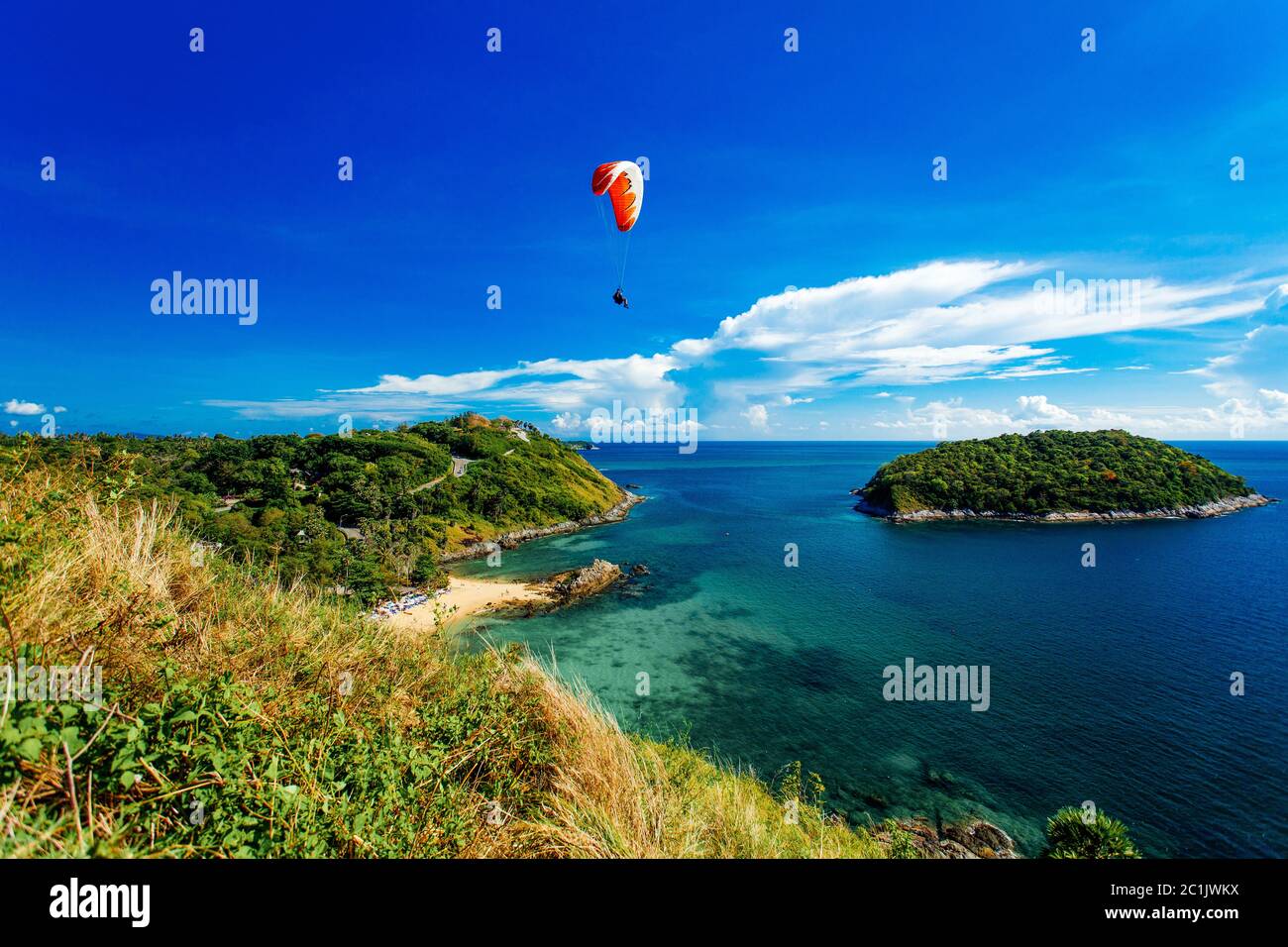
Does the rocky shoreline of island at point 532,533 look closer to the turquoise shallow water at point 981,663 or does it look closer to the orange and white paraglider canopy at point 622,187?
the turquoise shallow water at point 981,663

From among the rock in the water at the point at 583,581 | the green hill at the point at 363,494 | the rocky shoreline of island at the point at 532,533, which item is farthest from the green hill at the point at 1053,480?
the rock in the water at the point at 583,581

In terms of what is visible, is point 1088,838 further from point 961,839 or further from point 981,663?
point 981,663

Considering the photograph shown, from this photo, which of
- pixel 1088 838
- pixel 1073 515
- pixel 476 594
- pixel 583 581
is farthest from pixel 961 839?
pixel 1073 515

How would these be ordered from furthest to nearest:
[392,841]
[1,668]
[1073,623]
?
[1073,623] → [392,841] → [1,668]
